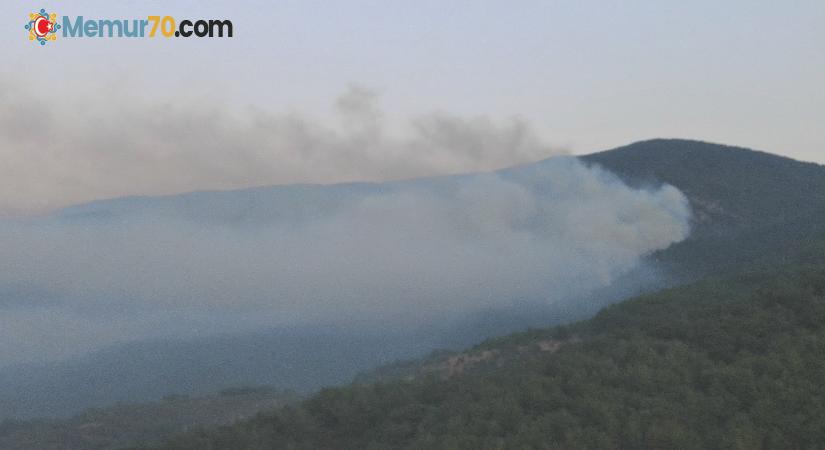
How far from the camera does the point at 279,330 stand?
101 m

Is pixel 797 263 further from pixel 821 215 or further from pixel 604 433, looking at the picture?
pixel 821 215

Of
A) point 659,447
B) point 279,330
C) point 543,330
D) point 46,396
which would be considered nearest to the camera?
point 659,447

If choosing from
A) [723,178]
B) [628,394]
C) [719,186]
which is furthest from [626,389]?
[723,178]

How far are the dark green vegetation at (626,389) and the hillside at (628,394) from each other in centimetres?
5

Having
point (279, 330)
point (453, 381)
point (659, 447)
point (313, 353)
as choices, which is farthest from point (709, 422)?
point (279, 330)

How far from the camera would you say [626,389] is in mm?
23828

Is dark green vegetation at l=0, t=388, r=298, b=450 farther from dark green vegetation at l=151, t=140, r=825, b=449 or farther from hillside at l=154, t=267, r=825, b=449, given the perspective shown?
hillside at l=154, t=267, r=825, b=449

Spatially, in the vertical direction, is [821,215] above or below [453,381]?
above

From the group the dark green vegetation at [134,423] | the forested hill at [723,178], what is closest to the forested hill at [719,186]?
the forested hill at [723,178]

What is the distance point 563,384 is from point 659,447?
5.23 m

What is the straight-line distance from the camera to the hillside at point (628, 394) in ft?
68.2

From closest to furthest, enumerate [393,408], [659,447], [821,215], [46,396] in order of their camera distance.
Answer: [659,447] → [393,408] → [821,215] → [46,396]

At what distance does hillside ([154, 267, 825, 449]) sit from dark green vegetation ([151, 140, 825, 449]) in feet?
0.15

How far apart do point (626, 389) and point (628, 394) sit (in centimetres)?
71
